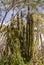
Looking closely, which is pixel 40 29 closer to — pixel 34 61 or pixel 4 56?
pixel 34 61

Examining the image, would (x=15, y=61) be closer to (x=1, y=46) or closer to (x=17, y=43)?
(x=17, y=43)

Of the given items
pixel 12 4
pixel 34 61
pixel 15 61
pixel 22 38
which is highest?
pixel 12 4

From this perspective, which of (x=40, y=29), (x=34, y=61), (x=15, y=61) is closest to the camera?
(x=15, y=61)

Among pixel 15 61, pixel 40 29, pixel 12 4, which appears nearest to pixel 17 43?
pixel 15 61

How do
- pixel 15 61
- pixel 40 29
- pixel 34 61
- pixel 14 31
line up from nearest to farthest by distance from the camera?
pixel 15 61 → pixel 14 31 → pixel 34 61 → pixel 40 29

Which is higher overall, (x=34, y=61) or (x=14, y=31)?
(x=14, y=31)

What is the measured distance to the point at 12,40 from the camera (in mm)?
13203

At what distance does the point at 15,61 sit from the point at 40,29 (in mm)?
4335

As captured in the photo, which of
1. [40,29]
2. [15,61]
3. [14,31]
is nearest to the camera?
[15,61]

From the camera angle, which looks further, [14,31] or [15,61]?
[14,31]

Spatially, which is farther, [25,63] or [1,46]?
[1,46]

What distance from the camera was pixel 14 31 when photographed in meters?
13.5

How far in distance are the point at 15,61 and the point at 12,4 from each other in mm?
3325

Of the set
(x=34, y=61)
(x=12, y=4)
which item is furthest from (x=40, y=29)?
(x=12, y=4)
